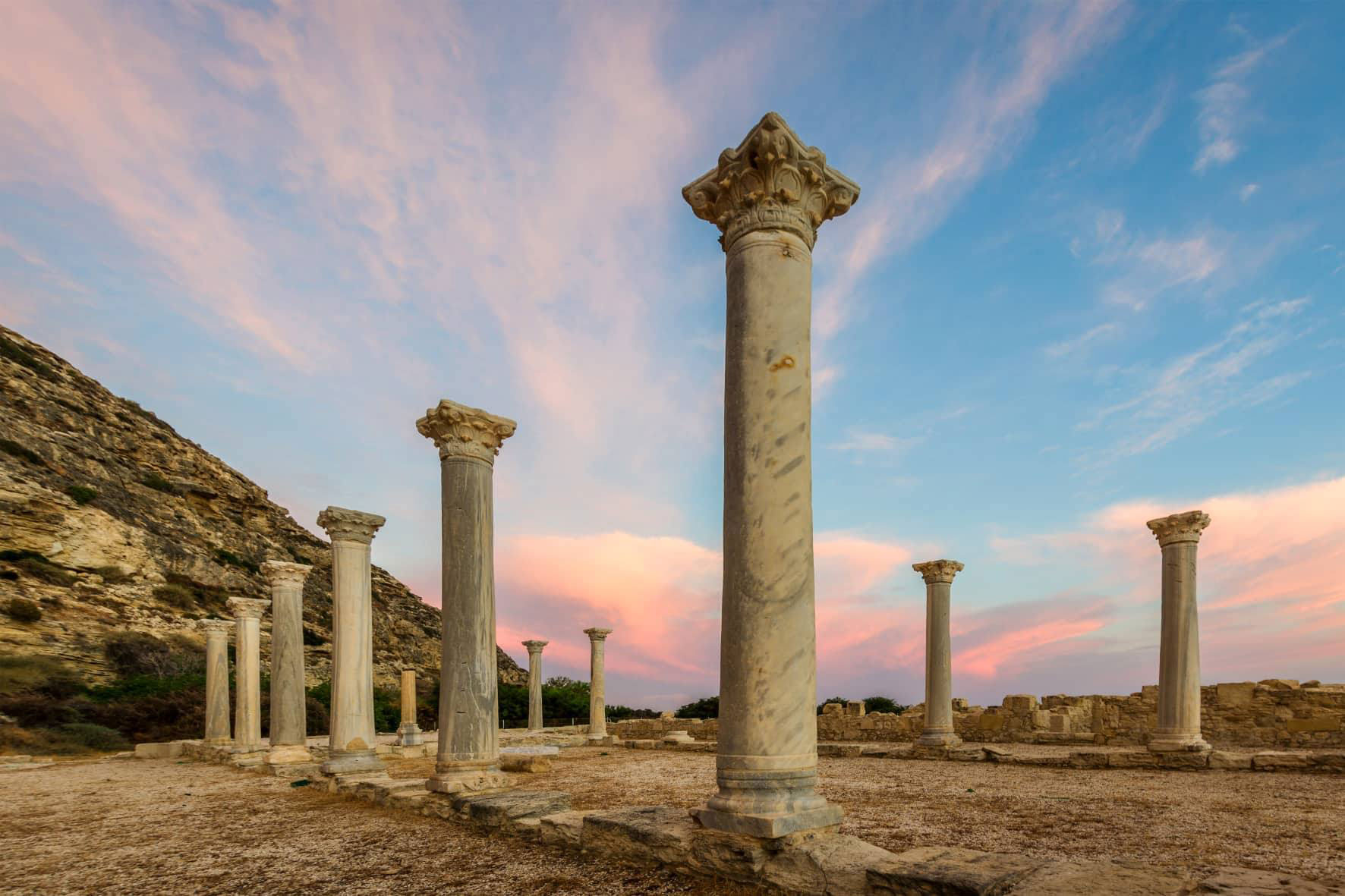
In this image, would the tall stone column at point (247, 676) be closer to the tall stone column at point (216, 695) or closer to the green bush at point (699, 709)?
the tall stone column at point (216, 695)

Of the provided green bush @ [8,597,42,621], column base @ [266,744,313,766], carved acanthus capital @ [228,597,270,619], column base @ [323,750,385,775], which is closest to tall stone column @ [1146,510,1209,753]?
column base @ [323,750,385,775]

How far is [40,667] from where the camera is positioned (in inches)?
1232

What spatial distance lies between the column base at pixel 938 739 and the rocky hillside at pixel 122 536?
34.7 meters

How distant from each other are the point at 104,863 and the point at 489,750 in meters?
3.91

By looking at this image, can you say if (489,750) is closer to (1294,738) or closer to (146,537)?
(1294,738)

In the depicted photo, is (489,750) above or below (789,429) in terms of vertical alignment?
below

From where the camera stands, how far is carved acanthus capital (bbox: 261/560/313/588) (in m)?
16.0

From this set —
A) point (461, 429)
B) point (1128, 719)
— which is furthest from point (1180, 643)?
point (461, 429)

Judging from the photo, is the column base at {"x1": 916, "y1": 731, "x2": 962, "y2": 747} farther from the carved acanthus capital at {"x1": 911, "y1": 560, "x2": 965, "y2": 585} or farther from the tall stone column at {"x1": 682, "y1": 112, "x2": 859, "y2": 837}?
the tall stone column at {"x1": 682, "y1": 112, "x2": 859, "y2": 837}

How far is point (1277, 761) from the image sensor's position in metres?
12.0

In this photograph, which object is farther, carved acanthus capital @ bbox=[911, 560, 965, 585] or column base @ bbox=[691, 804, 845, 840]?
carved acanthus capital @ bbox=[911, 560, 965, 585]

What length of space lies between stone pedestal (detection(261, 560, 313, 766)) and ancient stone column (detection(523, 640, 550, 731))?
1393 centimetres

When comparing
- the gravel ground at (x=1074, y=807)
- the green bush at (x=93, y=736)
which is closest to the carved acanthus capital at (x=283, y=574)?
the gravel ground at (x=1074, y=807)

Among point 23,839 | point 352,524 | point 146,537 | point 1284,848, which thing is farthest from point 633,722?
point 146,537
